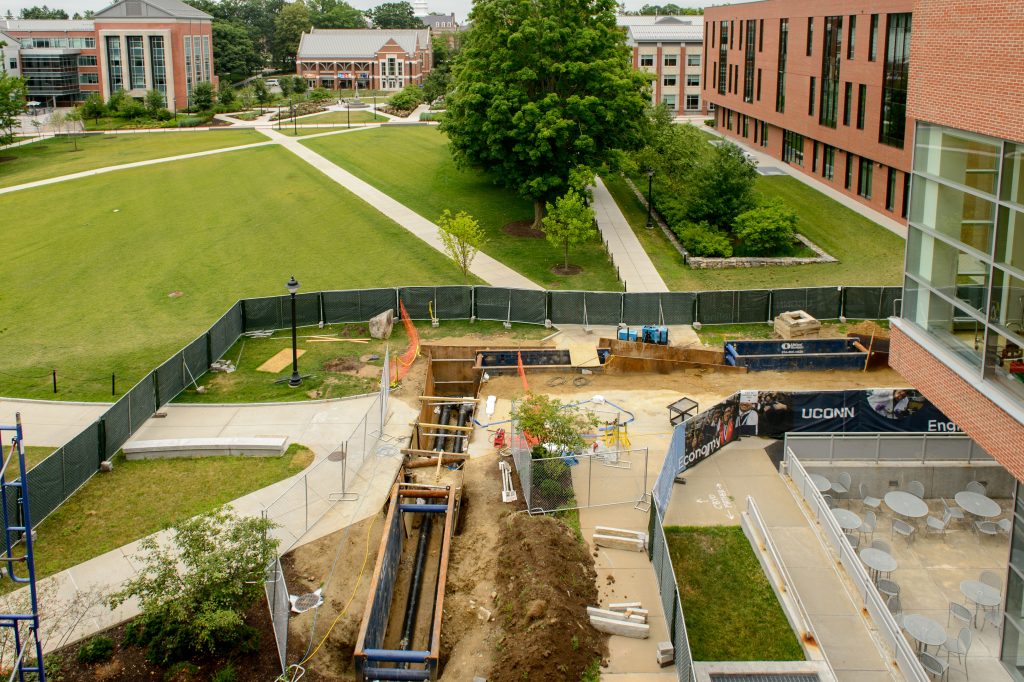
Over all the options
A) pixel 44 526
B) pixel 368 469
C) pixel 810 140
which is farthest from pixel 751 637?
pixel 810 140

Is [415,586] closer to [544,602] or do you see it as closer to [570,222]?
[544,602]

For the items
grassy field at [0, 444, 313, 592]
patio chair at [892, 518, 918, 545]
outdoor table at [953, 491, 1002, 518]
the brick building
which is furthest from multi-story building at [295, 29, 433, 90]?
the brick building

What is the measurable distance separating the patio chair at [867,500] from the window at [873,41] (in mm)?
33415

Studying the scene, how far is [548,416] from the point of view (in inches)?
951

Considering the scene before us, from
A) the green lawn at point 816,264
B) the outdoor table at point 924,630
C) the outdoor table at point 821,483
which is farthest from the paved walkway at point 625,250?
the outdoor table at point 924,630

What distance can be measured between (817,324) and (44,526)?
26.8 metres

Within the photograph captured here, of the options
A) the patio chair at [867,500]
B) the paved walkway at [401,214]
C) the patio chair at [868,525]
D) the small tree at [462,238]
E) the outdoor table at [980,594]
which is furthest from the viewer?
the paved walkway at [401,214]

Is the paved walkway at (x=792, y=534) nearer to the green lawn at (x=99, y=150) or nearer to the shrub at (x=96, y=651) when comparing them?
the shrub at (x=96, y=651)

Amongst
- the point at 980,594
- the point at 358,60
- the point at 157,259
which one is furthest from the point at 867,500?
the point at 358,60

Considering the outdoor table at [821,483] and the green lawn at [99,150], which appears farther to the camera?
the green lawn at [99,150]

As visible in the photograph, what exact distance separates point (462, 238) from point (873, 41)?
86.9 ft

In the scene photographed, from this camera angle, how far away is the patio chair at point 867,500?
76.8 feet

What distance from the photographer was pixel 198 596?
17.4 m

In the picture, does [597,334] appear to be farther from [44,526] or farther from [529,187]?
[44,526]
